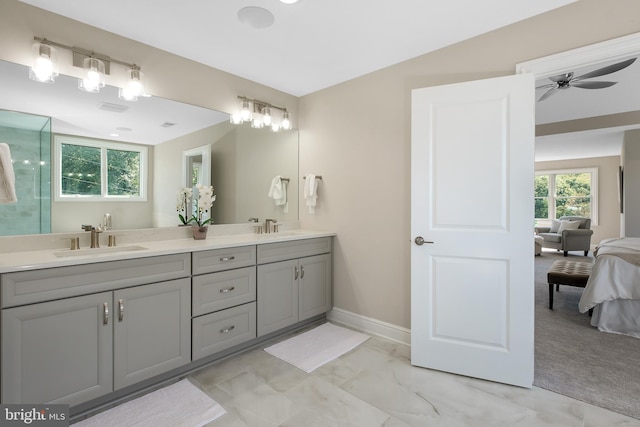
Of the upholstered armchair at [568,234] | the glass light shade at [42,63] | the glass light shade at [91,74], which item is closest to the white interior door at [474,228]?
the glass light shade at [91,74]

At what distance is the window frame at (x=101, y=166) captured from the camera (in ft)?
6.91

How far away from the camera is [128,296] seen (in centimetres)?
190

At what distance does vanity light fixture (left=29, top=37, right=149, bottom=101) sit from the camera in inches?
76.7

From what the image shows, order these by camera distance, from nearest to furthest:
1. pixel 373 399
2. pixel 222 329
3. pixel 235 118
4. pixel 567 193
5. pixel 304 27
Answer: pixel 373 399, pixel 304 27, pixel 222 329, pixel 235 118, pixel 567 193

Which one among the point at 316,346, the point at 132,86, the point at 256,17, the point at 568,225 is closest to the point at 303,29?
the point at 256,17

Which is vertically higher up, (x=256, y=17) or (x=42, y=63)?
(x=256, y=17)

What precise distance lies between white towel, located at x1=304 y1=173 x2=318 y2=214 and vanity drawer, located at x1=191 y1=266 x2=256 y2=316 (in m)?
1.08

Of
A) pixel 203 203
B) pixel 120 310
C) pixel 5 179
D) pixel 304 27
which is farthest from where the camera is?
pixel 203 203

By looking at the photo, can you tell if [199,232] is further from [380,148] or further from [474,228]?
[474,228]

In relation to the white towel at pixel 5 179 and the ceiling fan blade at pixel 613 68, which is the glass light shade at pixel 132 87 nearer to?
the white towel at pixel 5 179

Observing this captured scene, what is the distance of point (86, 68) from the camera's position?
2.11 metres

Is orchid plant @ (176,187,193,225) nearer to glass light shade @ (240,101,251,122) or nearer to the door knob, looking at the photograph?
glass light shade @ (240,101,251,122)

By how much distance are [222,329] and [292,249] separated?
885mm

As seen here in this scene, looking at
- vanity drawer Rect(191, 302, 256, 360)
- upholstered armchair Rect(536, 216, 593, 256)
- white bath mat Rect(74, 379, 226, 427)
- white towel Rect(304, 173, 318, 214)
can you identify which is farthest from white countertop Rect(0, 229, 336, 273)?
upholstered armchair Rect(536, 216, 593, 256)
